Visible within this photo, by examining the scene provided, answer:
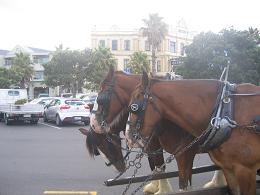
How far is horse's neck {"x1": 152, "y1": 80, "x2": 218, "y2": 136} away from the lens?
380 cm

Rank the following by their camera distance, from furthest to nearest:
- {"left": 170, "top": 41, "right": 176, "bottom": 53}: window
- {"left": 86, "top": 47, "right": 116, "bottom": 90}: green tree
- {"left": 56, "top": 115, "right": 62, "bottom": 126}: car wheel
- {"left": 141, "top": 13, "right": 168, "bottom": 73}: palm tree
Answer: {"left": 170, "top": 41, "right": 176, "bottom": 53}: window < {"left": 141, "top": 13, "right": 168, "bottom": 73}: palm tree < {"left": 86, "top": 47, "right": 116, "bottom": 90}: green tree < {"left": 56, "top": 115, "right": 62, "bottom": 126}: car wheel

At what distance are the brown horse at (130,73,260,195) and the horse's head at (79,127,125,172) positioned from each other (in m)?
1.19

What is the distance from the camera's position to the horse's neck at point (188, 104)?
3805mm

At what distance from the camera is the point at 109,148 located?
4949 millimetres

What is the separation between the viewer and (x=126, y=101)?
450cm

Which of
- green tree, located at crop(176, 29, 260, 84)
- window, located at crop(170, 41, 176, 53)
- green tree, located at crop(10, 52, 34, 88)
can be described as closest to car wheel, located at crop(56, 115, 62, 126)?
green tree, located at crop(176, 29, 260, 84)

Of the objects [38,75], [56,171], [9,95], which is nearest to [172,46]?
[38,75]

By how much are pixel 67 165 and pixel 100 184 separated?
7.38 feet

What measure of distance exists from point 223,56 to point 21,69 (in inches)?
1708

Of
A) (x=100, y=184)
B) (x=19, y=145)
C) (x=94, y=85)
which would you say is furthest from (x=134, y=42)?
(x=100, y=184)

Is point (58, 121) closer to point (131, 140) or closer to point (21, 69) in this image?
point (131, 140)

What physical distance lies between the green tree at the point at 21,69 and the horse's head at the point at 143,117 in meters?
61.1

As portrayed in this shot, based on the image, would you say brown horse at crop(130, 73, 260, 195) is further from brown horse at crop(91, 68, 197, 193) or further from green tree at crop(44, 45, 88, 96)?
green tree at crop(44, 45, 88, 96)

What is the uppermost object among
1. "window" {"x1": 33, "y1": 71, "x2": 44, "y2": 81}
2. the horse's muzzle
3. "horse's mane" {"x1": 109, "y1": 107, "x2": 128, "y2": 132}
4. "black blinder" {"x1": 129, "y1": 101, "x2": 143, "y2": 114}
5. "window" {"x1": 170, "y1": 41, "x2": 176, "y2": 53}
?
"window" {"x1": 170, "y1": 41, "x2": 176, "y2": 53}
